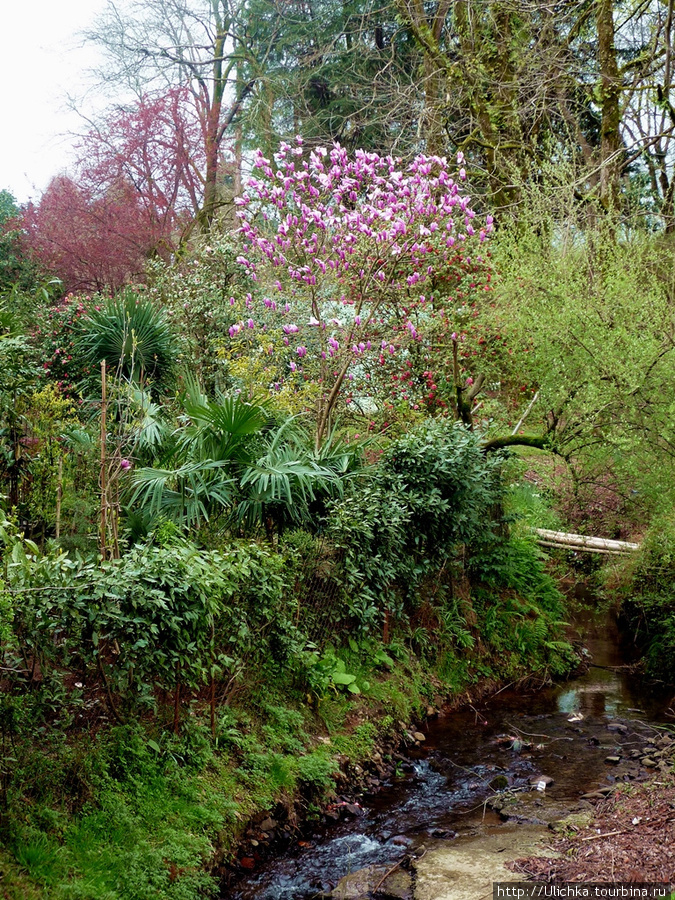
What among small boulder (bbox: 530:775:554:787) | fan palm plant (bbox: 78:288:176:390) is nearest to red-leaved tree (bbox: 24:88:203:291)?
fan palm plant (bbox: 78:288:176:390)

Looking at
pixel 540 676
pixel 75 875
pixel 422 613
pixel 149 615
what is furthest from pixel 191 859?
pixel 540 676

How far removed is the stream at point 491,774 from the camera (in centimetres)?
555

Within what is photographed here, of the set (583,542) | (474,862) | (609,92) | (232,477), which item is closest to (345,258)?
(232,477)

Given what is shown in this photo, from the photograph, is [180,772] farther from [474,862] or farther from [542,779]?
[542,779]

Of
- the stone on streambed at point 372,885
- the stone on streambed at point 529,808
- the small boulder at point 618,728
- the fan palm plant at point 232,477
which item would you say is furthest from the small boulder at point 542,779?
the fan palm plant at point 232,477

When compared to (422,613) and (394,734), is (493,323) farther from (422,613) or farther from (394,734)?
(394,734)

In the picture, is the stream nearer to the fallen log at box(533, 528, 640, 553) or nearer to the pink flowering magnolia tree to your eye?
the fallen log at box(533, 528, 640, 553)

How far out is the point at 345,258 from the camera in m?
9.60

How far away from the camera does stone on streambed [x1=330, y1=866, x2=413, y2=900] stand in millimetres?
5039

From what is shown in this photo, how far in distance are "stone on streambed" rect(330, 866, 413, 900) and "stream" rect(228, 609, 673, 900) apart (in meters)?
0.11

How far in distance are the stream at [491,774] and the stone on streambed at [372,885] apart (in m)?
0.11

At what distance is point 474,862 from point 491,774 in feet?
6.23

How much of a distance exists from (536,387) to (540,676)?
12.6 ft

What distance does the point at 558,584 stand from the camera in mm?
11719
